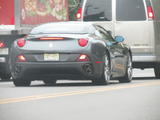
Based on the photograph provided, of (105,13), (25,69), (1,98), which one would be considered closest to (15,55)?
A: (25,69)

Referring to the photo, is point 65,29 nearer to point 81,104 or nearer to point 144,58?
point 144,58

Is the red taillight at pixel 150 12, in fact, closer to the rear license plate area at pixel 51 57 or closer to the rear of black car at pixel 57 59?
the rear of black car at pixel 57 59

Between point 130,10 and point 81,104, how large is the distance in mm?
9935

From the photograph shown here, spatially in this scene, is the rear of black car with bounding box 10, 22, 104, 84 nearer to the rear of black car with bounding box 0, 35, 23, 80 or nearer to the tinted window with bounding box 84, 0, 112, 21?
the rear of black car with bounding box 0, 35, 23, 80

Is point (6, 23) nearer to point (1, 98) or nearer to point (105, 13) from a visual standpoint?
point (105, 13)

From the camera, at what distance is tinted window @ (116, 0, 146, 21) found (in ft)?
68.6

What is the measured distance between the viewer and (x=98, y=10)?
21.2m

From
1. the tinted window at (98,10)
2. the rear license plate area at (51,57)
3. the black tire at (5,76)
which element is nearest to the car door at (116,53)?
the rear license plate area at (51,57)

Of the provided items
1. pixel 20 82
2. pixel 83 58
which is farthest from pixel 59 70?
pixel 20 82

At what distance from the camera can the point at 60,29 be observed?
16.8m

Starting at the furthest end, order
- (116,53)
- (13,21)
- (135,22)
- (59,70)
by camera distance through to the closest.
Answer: (135,22)
(13,21)
(116,53)
(59,70)

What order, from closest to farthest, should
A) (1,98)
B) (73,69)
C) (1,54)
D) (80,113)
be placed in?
1. (80,113)
2. (1,98)
3. (73,69)
4. (1,54)

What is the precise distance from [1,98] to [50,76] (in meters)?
3.54

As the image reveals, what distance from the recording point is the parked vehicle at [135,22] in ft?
67.8
